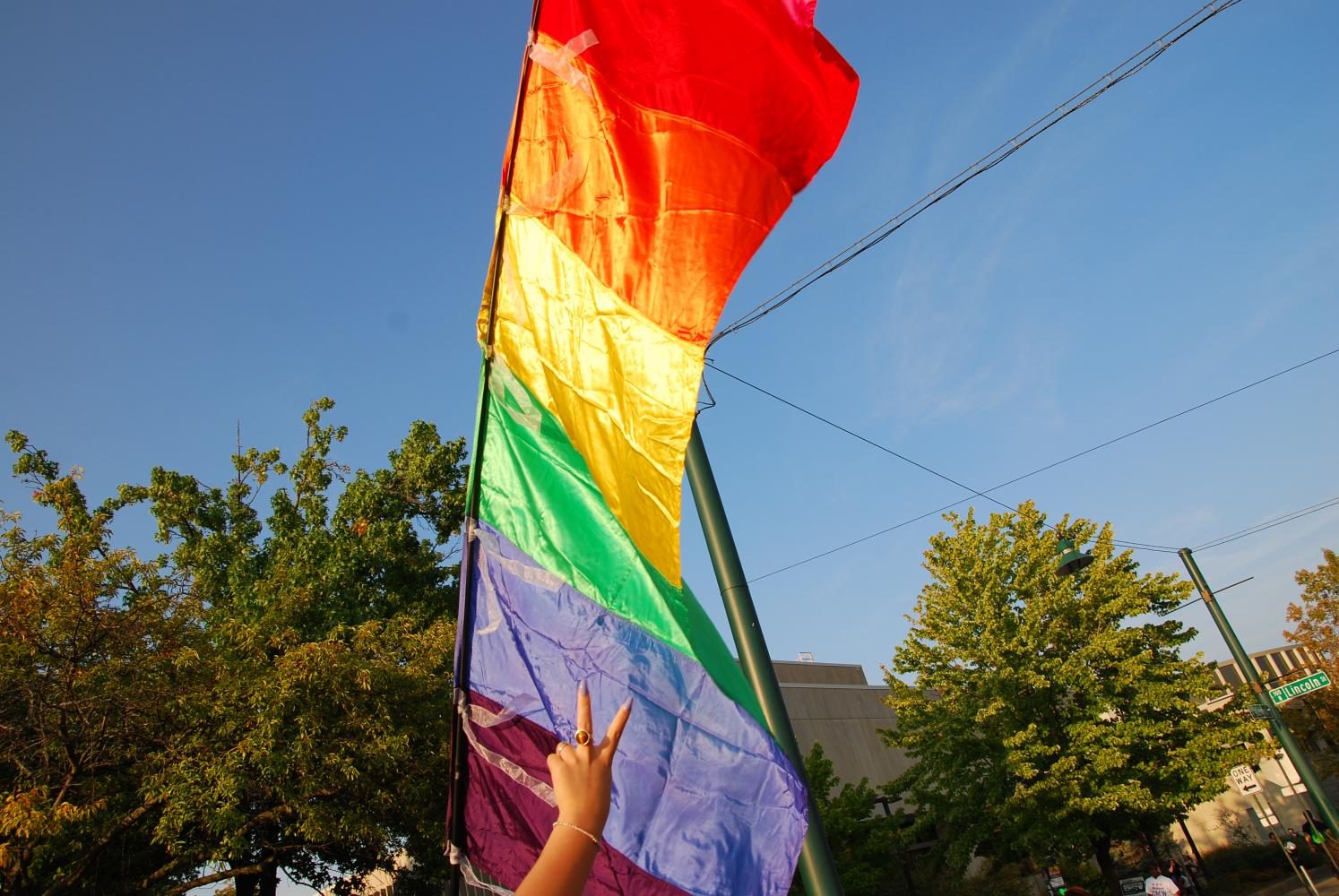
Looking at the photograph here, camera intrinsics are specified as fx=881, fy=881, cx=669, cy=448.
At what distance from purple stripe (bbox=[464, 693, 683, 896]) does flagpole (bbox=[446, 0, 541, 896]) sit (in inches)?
1.9

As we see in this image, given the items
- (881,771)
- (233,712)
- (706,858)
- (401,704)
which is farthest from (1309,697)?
(706,858)

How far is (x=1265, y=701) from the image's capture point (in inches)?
729

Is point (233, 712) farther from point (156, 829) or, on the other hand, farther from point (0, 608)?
point (0, 608)

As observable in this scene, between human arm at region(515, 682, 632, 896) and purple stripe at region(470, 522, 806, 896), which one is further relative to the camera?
purple stripe at region(470, 522, 806, 896)

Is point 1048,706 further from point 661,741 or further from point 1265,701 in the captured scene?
point 661,741

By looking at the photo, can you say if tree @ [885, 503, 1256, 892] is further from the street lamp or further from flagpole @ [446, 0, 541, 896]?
flagpole @ [446, 0, 541, 896]

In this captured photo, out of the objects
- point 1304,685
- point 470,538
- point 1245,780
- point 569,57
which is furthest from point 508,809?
point 1304,685

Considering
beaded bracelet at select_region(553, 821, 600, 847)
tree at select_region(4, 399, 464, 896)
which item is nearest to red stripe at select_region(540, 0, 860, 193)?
beaded bracelet at select_region(553, 821, 600, 847)

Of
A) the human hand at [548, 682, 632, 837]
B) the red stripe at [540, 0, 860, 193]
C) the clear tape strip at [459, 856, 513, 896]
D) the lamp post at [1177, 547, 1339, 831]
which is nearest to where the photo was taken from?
the human hand at [548, 682, 632, 837]

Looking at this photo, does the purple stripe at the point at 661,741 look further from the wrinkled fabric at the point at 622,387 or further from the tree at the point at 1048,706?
the tree at the point at 1048,706

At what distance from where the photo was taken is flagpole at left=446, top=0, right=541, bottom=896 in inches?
126

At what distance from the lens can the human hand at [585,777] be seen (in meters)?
2.09

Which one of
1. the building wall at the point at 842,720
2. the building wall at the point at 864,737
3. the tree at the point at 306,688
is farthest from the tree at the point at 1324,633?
the tree at the point at 306,688

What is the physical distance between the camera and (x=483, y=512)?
3.54m
